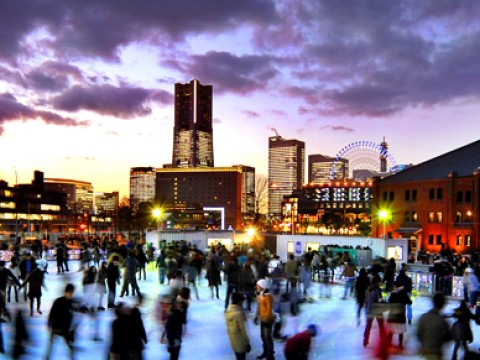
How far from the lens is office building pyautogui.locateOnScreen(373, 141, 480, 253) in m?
55.5

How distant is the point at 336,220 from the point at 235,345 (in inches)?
4291

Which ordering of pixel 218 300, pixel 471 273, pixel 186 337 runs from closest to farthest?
pixel 186 337, pixel 471 273, pixel 218 300

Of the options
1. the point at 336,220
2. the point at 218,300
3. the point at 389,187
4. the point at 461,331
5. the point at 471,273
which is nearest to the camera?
the point at 461,331

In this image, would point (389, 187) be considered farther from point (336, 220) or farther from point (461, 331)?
point (461, 331)

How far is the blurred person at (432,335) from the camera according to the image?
27.9 feet

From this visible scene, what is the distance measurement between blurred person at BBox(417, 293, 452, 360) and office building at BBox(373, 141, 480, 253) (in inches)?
1797

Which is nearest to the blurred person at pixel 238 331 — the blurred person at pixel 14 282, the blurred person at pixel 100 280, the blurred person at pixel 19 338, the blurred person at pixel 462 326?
the blurred person at pixel 19 338

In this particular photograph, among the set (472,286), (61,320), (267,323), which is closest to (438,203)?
(472,286)

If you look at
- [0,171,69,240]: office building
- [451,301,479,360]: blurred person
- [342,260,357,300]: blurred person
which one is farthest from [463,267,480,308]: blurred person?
[0,171,69,240]: office building

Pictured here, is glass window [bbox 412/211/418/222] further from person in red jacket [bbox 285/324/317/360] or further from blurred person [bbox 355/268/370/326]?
person in red jacket [bbox 285/324/317/360]

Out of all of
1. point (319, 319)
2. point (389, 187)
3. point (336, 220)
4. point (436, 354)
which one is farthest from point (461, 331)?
point (336, 220)

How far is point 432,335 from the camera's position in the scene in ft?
28.1

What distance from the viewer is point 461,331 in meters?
10.7

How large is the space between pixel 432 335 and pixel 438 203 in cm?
5429
